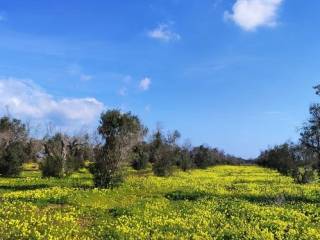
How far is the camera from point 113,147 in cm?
3838

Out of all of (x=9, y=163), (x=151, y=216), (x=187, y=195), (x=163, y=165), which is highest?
(x=163, y=165)

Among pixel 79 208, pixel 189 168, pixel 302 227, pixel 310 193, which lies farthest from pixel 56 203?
pixel 189 168

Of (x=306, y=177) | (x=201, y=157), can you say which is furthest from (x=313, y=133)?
(x=201, y=157)

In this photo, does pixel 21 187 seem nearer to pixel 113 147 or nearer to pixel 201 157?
pixel 113 147

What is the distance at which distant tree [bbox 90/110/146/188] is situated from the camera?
37031 mm

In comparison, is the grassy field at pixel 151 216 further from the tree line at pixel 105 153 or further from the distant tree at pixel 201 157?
the distant tree at pixel 201 157

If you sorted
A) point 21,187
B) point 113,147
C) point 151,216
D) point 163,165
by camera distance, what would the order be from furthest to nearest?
point 163,165 < point 113,147 < point 21,187 < point 151,216

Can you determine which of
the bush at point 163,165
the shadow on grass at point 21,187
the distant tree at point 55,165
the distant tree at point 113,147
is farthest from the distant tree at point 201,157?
the shadow on grass at point 21,187

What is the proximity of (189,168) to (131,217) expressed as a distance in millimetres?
57386

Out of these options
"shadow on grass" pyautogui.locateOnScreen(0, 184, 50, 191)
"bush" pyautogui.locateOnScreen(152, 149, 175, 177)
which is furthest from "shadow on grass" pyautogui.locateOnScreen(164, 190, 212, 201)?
"bush" pyautogui.locateOnScreen(152, 149, 175, 177)

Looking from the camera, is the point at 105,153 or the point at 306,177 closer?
the point at 105,153

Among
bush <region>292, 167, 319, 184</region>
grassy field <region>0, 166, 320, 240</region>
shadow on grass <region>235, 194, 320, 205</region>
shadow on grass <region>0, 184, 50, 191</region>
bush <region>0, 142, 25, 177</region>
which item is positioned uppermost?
bush <region>0, 142, 25, 177</region>

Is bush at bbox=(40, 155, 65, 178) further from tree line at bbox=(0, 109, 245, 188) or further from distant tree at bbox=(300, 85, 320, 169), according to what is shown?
distant tree at bbox=(300, 85, 320, 169)

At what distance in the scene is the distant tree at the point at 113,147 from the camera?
37031mm
